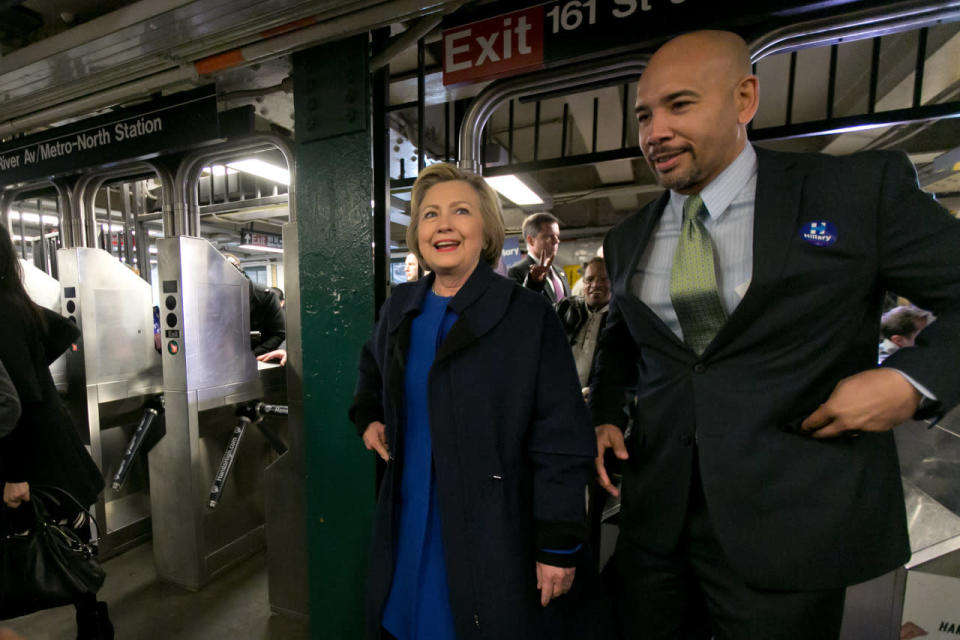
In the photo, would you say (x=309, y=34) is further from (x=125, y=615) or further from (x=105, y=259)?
(x=125, y=615)

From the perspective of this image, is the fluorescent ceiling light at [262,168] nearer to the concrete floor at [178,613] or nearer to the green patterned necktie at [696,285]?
the concrete floor at [178,613]

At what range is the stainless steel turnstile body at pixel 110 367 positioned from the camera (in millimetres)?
2525

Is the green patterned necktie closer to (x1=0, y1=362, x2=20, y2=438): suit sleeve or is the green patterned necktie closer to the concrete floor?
(x1=0, y1=362, x2=20, y2=438): suit sleeve

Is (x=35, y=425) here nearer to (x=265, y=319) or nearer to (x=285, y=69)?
(x=285, y=69)

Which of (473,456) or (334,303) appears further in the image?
(334,303)

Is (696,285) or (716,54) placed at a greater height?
(716,54)

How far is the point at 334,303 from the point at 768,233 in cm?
141

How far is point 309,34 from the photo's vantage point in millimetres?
1569

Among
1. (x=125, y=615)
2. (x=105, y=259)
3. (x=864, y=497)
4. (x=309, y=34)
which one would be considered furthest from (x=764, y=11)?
(x=125, y=615)

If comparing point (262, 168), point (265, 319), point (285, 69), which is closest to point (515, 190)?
point (262, 168)

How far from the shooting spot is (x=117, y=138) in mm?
2221

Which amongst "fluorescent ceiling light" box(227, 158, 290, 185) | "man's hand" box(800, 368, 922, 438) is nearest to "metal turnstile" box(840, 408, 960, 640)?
"man's hand" box(800, 368, 922, 438)

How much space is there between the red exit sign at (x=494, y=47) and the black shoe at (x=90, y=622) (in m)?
2.42

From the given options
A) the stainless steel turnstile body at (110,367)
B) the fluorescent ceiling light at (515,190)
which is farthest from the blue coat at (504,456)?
the fluorescent ceiling light at (515,190)
